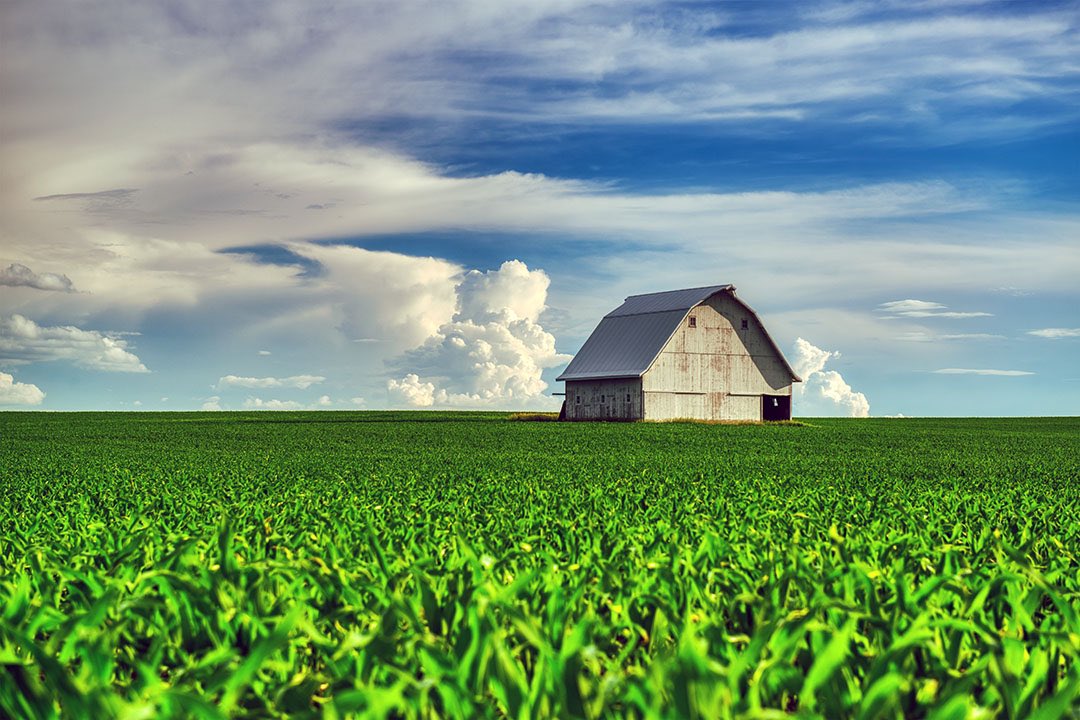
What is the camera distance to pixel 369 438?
34656mm

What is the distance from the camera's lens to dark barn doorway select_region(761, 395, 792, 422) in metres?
57.3

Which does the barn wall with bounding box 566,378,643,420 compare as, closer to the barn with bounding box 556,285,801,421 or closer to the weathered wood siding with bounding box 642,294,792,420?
the barn with bounding box 556,285,801,421

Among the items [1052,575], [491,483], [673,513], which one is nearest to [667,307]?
[491,483]

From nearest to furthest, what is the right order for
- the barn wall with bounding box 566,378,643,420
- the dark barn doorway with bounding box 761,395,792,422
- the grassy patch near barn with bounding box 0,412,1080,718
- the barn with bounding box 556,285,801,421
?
the grassy patch near barn with bounding box 0,412,1080,718 → the barn wall with bounding box 566,378,643,420 → the barn with bounding box 556,285,801,421 → the dark barn doorway with bounding box 761,395,792,422

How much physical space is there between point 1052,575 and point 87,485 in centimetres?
1253

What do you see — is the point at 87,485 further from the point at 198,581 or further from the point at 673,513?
the point at 198,581

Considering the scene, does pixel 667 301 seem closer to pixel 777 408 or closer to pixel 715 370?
pixel 715 370

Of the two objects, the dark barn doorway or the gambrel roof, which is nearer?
the gambrel roof

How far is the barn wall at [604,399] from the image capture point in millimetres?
52938

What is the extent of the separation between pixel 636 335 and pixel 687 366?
3558mm

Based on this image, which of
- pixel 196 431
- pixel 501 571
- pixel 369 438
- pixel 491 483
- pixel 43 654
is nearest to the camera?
pixel 43 654

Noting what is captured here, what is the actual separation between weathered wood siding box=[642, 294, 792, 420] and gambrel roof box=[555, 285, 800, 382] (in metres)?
0.55

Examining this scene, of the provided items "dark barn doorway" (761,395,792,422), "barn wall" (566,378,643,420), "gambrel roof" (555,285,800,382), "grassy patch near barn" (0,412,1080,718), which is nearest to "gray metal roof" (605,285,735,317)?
"gambrel roof" (555,285,800,382)

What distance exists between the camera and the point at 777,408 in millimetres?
57500
